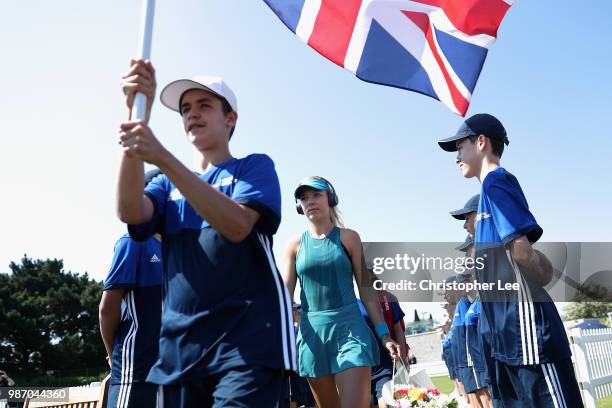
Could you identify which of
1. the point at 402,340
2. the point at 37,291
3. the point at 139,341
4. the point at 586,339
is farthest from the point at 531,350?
the point at 37,291

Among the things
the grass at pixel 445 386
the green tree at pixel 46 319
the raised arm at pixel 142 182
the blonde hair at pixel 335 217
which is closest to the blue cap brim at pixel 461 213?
the blonde hair at pixel 335 217

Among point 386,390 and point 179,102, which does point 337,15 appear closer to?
point 179,102

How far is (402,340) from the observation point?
7.34 metres

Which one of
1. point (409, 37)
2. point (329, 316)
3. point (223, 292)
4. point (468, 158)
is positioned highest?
point (409, 37)

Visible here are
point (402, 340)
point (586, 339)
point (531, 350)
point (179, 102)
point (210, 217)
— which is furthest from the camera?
point (586, 339)

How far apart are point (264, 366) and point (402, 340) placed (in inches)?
212

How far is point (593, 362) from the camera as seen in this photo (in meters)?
10.3

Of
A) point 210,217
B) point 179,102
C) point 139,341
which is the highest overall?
point 179,102

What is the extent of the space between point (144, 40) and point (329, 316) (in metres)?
3.13

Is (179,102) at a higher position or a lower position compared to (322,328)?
higher

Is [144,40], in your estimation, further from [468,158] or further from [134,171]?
[468,158]

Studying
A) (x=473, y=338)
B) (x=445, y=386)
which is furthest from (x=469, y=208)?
(x=445, y=386)

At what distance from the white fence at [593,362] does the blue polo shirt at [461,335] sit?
1.90 m

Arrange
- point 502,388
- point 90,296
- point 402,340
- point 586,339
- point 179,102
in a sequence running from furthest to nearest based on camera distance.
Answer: point 90,296, point 586,339, point 402,340, point 502,388, point 179,102
